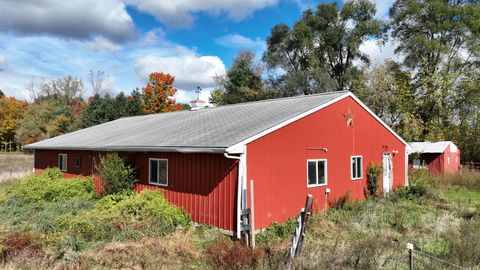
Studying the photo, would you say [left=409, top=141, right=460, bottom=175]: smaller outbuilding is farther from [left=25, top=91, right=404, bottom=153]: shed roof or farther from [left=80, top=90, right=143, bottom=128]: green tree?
[left=80, top=90, right=143, bottom=128]: green tree

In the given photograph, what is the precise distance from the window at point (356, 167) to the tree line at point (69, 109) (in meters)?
36.8

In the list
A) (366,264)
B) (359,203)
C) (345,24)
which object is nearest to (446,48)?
(345,24)

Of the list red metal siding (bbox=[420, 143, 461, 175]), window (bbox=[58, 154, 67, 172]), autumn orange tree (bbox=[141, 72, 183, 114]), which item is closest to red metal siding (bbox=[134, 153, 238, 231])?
window (bbox=[58, 154, 67, 172])

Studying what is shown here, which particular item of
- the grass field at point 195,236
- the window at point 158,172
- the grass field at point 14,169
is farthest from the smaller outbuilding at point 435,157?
the grass field at point 14,169

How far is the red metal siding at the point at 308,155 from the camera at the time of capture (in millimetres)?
12570

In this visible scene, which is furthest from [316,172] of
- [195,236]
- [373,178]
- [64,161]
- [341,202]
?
[64,161]

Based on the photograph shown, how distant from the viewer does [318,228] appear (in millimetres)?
12133

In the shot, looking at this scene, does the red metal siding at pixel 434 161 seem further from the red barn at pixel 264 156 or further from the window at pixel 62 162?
the window at pixel 62 162

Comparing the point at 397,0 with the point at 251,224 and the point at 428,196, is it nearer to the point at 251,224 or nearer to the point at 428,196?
the point at 428,196

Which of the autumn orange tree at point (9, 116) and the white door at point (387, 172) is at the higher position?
the autumn orange tree at point (9, 116)

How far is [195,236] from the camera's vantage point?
1159cm

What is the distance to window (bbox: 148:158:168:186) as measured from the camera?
47.4 ft

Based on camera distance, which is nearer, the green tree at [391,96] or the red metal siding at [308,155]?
the red metal siding at [308,155]

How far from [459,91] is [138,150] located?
31963 millimetres
